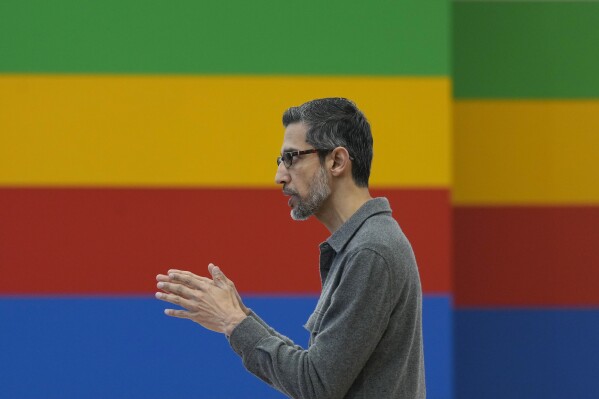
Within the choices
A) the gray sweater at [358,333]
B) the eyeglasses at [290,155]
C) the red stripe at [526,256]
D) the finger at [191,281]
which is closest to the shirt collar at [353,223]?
the gray sweater at [358,333]

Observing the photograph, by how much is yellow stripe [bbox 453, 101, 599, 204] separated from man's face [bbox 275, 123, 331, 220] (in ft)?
5.89

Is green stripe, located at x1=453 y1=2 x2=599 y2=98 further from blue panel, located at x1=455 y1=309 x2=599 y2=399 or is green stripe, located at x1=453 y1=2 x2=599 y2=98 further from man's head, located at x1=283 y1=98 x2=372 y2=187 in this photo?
man's head, located at x1=283 y1=98 x2=372 y2=187

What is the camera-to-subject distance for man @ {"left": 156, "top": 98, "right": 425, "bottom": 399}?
4.61 ft

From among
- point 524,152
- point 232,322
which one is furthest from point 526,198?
point 232,322

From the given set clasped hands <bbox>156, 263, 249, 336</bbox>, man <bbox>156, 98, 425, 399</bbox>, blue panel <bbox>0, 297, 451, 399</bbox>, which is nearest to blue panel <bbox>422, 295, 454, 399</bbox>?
blue panel <bbox>0, 297, 451, 399</bbox>

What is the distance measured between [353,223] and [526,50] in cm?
209

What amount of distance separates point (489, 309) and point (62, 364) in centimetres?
169

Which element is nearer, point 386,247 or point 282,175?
point 386,247

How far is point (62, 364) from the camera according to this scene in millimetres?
2924

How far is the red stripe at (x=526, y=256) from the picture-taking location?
330 centimetres

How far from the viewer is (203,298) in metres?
1.51

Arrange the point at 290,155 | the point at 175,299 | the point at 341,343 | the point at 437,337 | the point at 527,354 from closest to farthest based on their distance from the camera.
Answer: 1. the point at 341,343
2. the point at 175,299
3. the point at 290,155
4. the point at 437,337
5. the point at 527,354

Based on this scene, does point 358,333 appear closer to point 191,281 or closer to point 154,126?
point 191,281

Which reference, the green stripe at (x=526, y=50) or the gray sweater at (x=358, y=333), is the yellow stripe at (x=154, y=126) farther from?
the gray sweater at (x=358, y=333)
